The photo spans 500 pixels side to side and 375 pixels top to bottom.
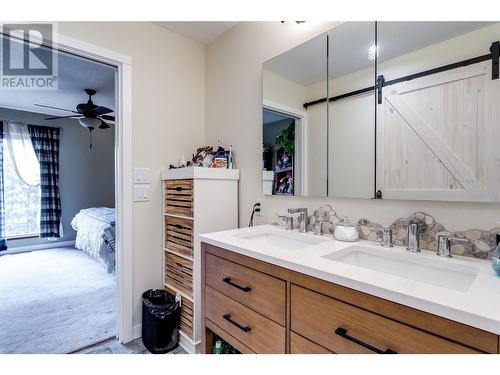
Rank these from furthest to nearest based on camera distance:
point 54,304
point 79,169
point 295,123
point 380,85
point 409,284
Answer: point 79,169
point 54,304
point 295,123
point 380,85
point 409,284

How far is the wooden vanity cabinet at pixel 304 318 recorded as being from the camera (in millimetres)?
695

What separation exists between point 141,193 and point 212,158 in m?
0.60

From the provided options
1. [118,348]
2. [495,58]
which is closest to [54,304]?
[118,348]

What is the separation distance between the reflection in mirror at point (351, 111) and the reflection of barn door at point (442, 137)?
7cm

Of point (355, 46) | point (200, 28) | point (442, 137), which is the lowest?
point (442, 137)

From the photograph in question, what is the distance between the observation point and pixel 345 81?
1495 millimetres

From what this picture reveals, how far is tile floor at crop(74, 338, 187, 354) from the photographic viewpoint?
1.87 m

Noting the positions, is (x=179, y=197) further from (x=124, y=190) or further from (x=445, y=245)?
(x=445, y=245)

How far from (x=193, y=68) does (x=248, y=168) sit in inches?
43.0

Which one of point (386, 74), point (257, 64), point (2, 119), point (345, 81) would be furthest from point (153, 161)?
point (2, 119)

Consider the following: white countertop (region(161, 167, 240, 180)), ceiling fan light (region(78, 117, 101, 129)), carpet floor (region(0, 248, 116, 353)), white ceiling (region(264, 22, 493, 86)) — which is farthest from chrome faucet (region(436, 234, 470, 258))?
ceiling fan light (region(78, 117, 101, 129))

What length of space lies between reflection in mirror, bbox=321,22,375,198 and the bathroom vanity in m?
0.35

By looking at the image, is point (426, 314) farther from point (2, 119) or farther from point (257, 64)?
point (2, 119)

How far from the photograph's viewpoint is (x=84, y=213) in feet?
14.9
